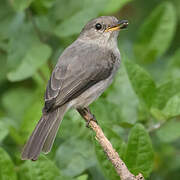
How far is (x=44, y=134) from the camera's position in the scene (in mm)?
3527

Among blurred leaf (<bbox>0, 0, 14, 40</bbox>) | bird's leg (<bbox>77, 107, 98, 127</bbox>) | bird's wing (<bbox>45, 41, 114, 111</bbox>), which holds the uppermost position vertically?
blurred leaf (<bbox>0, 0, 14, 40</bbox>)

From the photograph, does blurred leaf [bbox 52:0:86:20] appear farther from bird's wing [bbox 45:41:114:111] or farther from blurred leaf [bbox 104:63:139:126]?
blurred leaf [bbox 104:63:139:126]

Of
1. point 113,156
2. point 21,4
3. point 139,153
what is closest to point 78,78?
point 21,4

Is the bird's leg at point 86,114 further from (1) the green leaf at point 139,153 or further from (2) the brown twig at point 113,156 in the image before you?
(1) the green leaf at point 139,153

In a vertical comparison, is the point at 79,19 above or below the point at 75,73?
above

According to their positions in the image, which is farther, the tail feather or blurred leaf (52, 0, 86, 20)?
blurred leaf (52, 0, 86, 20)

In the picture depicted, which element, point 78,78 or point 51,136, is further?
point 78,78

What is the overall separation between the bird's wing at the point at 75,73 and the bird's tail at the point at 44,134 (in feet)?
0.23

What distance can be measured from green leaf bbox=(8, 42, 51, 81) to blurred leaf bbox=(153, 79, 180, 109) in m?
1.06

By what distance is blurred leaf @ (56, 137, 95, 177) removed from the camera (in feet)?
10.6

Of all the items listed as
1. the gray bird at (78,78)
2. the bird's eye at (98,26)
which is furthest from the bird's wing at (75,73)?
the bird's eye at (98,26)

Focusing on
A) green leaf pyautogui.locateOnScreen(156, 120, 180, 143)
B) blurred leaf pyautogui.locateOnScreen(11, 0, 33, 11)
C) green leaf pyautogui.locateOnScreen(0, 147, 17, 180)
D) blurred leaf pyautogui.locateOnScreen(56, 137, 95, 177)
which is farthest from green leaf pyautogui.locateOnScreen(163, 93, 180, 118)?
blurred leaf pyautogui.locateOnScreen(11, 0, 33, 11)

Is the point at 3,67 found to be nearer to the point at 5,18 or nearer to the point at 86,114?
the point at 5,18

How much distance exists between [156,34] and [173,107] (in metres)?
1.35
